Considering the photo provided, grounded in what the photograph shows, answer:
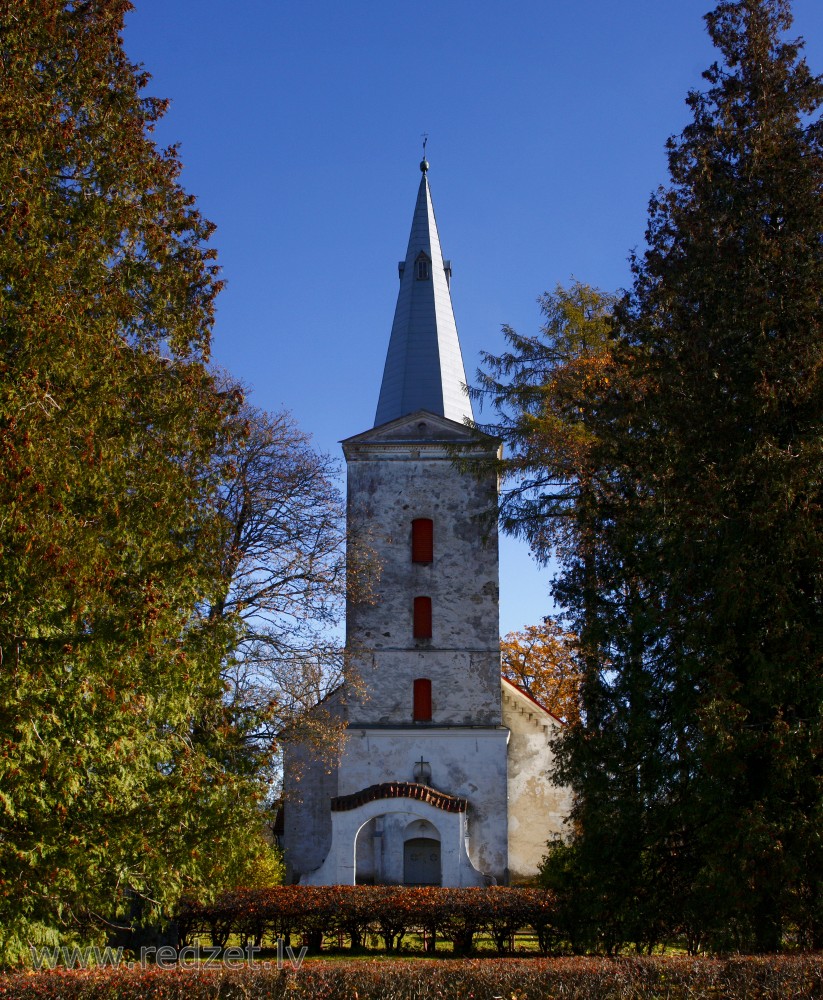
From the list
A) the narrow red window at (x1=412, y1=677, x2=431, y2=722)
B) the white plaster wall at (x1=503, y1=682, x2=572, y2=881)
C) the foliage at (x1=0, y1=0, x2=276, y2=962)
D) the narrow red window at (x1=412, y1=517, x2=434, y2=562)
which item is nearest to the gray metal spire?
the narrow red window at (x1=412, y1=517, x2=434, y2=562)

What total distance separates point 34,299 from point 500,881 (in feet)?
64.9

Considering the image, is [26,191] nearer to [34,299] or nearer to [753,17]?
[34,299]

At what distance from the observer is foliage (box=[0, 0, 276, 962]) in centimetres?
923

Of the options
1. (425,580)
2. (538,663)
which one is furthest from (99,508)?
(538,663)

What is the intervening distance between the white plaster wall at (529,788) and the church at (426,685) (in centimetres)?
4

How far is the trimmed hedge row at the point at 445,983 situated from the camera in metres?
8.42

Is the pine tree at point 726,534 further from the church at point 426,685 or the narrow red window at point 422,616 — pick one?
the narrow red window at point 422,616

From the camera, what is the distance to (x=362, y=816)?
76.7ft

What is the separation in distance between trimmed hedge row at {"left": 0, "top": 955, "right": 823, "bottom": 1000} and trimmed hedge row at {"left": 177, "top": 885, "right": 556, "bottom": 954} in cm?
784

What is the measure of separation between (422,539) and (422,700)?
13.2 ft

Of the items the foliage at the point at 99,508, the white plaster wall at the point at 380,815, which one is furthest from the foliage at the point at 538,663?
the foliage at the point at 99,508

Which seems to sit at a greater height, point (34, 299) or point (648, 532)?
point (34, 299)

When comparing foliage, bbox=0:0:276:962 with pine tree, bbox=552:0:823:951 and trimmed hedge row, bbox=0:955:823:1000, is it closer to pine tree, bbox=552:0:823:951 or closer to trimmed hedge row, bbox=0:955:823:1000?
trimmed hedge row, bbox=0:955:823:1000

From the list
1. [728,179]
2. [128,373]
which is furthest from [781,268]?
[128,373]
